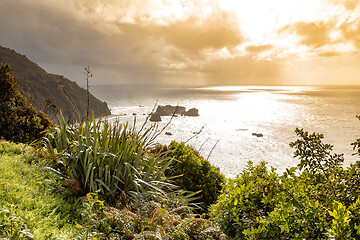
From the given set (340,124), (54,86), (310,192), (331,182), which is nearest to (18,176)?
(310,192)

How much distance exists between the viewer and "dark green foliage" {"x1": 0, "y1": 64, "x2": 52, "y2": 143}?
25.2 feet

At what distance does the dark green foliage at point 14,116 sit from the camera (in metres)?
7.70

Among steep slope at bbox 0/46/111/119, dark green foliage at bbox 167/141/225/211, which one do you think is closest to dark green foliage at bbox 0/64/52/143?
dark green foliage at bbox 167/141/225/211

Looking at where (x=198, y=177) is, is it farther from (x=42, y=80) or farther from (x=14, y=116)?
(x=42, y=80)

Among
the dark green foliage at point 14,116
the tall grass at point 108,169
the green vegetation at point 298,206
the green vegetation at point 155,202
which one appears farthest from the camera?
the dark green foliage at point 14,116

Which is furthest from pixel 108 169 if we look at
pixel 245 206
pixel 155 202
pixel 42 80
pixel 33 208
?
pixel 42 80

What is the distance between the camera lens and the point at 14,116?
25.7ft

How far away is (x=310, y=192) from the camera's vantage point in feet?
7.66

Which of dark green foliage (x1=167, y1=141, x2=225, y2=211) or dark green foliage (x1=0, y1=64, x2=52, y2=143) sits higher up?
dark green foliage (x1=0, y1=64, x2=52, y2=143)

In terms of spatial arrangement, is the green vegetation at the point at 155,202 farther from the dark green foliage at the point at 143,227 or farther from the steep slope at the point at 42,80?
the steep slope at the point at 42,80

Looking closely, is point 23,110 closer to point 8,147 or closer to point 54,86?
point 8,147

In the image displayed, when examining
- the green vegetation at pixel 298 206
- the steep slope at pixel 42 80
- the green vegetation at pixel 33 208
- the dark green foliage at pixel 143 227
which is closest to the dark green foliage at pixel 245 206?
the green vegetation at pixel 298 206

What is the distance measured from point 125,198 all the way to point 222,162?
36837mm

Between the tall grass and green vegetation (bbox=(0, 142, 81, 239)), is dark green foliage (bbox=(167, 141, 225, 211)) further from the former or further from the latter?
green vegetation (bbox=(0, 142, 81, 239))
